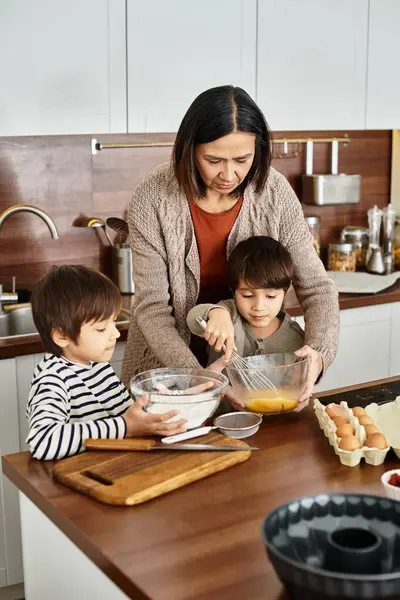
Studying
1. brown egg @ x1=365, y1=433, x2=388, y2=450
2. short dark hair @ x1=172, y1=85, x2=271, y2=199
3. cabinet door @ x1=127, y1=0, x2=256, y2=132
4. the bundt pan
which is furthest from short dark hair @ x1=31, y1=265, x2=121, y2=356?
cabinet door @ x1=127, y1=0, x2=256, y2=132

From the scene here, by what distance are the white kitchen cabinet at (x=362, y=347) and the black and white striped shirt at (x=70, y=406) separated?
155 cm

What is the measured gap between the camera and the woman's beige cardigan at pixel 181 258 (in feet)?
6.95

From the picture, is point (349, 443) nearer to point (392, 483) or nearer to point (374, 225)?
point (392, 483)

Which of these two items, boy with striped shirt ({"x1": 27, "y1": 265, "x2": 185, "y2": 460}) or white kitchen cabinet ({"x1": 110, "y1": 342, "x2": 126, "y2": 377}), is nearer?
boy with striped shirt ({"x1": 27, "y1": 265, "x2": 185, "y2": 460})

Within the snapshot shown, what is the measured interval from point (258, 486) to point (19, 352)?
4.18ft

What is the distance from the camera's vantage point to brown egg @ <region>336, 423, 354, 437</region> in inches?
63.0

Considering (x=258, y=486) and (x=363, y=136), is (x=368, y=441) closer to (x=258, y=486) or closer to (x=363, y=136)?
(x=258, y=486)

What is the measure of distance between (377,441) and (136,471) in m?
0.44

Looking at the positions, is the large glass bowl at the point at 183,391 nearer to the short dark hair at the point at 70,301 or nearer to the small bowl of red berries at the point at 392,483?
the short dark hair at the point at 70,301

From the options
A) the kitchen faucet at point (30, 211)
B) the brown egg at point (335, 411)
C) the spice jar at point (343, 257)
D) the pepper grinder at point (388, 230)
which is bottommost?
the brown egg at point (335, 411)

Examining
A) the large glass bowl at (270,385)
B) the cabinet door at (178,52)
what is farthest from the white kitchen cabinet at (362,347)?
the large glass bowl at (270,385)

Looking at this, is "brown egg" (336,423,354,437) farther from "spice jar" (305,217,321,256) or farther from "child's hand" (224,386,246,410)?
"spice jar" (305,217,321,256)

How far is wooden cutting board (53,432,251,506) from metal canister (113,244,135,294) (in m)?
1.62

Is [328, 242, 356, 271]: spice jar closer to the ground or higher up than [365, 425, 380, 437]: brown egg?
higher up
